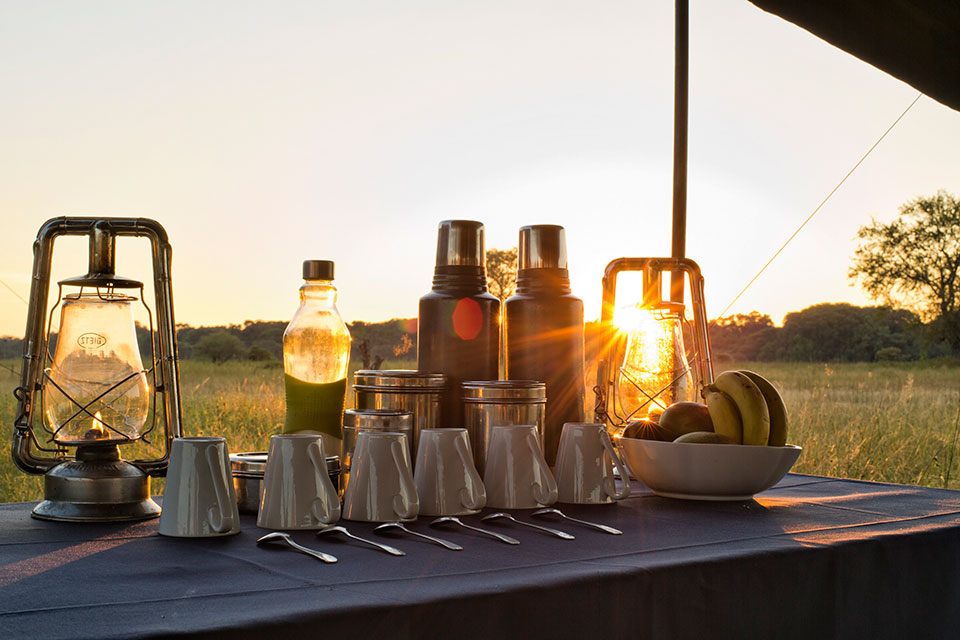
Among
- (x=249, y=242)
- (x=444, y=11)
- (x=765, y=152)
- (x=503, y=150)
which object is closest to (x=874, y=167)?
(x=765, y=152)

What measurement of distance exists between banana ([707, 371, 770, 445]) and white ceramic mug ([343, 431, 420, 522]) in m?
0.56

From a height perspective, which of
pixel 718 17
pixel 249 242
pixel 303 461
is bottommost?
pixel 303 461

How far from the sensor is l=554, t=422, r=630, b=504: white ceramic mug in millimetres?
1174

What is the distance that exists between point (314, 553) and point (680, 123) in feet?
6.98

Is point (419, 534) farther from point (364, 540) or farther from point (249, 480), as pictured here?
point (249, 480)

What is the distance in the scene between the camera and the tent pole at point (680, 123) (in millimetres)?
2609

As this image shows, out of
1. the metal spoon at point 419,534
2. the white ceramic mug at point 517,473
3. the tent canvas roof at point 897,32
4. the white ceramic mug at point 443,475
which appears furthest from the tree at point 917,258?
the metal spoon at point 419,534

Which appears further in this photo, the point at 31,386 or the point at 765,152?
the point at 765,152

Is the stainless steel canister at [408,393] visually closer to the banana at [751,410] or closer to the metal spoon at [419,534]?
the metal spoon at [419,534]

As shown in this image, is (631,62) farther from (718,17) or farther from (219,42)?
(219,42)

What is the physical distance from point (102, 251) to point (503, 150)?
4.46 meters

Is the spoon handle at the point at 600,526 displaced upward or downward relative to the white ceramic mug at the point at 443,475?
downward

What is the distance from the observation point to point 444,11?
4586mm

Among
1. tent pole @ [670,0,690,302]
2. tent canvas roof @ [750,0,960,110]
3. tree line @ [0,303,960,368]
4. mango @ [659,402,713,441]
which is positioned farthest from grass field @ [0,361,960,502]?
mango @ [659,402,713,441]
